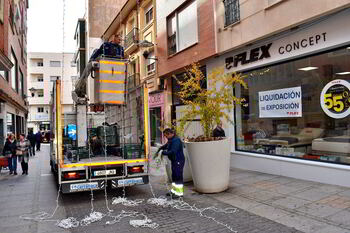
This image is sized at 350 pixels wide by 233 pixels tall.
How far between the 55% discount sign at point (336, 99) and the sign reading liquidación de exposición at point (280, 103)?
29.3 inches

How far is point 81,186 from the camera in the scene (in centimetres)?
651

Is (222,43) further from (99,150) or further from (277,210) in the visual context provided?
(277,210)

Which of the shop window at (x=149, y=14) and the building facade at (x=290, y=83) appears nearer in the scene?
the building facade at (x=290, y=83)

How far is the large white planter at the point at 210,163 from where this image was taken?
6.74m

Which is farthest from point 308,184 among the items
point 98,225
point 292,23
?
point 98,225

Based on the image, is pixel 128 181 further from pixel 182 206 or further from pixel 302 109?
pixel 302 109

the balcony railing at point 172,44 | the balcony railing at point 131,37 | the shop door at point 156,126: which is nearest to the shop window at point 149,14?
the balcony railing at point 131,37

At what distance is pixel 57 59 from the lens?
5731 cm

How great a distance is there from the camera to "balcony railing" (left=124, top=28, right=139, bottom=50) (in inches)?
792

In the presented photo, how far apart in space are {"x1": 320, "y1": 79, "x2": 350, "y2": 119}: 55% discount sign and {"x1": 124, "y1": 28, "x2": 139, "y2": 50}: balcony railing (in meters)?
14.5

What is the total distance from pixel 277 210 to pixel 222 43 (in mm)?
6742

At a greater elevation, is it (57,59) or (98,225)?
(57,59)

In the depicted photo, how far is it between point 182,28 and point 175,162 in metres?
8.61

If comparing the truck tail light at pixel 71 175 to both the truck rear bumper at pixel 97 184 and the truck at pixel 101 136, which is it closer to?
the truck at pixel 101 136
